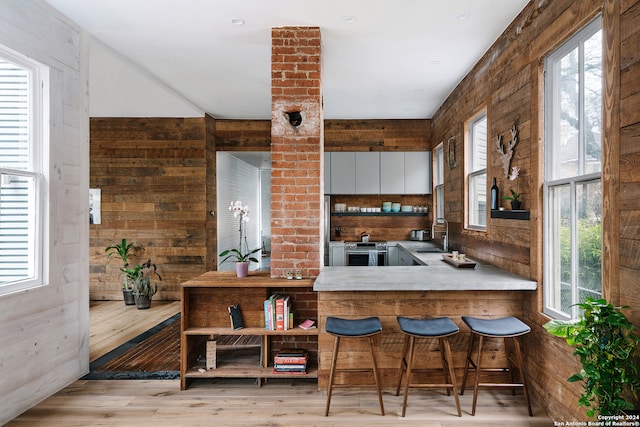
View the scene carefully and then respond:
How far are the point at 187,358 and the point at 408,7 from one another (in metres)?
3.43

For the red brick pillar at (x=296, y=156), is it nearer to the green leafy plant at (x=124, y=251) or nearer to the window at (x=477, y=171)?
the window at (x=477, y=171)

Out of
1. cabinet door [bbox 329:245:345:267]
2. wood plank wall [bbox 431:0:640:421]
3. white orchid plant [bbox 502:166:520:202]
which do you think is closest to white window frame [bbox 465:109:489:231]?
wood plank wall [bbox 431:0:640:421]

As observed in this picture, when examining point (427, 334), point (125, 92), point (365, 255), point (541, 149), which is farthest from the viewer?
point (365, 255)

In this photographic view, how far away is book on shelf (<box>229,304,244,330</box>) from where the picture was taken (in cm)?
304

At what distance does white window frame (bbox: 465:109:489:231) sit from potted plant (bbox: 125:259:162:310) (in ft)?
15.4

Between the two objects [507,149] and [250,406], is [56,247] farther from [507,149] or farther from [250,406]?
[507,149]

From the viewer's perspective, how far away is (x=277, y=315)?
3.03 m

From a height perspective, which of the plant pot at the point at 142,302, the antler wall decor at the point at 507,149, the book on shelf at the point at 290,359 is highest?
the antler wall decor at the point at 507,149

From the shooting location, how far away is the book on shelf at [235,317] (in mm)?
3045

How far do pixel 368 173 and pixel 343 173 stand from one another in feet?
1.42

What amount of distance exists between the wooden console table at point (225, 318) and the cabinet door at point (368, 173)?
337 cm

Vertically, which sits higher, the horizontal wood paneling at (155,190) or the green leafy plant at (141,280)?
the horizontal wood paneling at (155,190)

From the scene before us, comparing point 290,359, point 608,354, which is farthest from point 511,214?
point 290,359

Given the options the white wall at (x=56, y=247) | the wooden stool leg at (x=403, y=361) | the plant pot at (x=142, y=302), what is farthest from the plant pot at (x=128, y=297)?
the wooden stool leg at (x=403, y=361)
